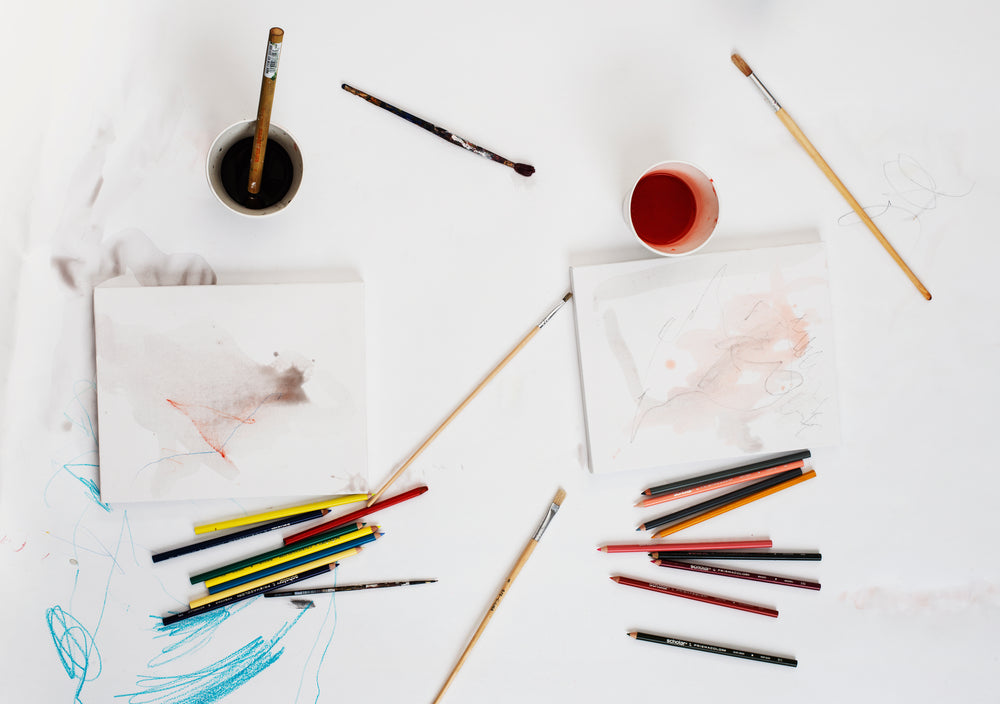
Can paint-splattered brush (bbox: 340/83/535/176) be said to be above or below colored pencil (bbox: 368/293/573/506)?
above

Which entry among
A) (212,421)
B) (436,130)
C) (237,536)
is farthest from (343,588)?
(436,130)

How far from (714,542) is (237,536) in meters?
0.81

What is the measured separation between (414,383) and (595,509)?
377 mm

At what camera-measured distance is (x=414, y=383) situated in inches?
40.1

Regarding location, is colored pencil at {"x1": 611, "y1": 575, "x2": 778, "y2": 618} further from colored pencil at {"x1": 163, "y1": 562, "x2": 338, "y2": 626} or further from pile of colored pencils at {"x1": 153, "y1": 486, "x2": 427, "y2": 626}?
colored pencil at {"x1": 163, "y1": 562, "x2": 338, "y2": 626}

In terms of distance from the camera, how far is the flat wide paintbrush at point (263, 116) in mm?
737

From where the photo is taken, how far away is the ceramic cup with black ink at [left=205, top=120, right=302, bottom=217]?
90 cm

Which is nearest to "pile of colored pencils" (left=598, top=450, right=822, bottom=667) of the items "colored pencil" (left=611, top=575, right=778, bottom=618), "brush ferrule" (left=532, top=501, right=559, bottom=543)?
"colored pencil" (left=611, top=575, right=778, bottom=618)

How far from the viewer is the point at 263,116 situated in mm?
826

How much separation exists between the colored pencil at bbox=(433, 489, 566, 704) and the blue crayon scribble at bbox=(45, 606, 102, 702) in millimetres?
567

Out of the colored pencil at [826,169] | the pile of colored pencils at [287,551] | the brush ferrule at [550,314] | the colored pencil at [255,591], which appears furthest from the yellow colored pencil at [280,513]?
the colored pencil at [826,169]

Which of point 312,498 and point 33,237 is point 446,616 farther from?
point 33,237

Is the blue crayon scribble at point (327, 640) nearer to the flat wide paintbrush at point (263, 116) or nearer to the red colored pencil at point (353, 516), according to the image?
the red colored pencil at point (353, 516)

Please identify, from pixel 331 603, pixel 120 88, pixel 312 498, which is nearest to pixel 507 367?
pixel 312 498
